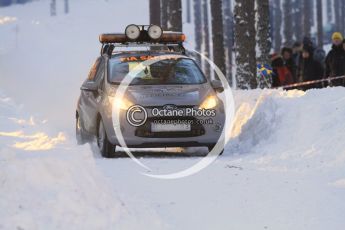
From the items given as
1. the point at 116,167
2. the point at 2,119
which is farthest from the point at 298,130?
the point at 2,119

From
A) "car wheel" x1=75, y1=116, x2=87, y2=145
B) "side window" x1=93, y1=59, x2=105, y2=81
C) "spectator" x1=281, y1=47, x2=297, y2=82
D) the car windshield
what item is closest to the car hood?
the car windshield

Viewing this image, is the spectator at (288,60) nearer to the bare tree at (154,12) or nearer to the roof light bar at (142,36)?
the bare tree at (154,12)

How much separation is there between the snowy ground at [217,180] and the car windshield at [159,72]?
3.86 ft

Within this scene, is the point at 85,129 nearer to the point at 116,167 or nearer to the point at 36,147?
the point at 36,147

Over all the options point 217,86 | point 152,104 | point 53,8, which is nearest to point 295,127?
point 217,86

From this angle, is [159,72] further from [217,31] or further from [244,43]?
[217,31]

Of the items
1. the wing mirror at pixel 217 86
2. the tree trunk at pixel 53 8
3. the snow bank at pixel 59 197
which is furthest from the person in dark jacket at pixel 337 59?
the tree trunk at pixel 53 8

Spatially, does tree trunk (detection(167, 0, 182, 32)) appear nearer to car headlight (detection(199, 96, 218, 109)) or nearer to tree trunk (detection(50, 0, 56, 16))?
car headlight (detection(199, 96, 218, 109))

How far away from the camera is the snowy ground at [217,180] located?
17.8ft

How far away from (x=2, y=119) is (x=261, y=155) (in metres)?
A: 8.10

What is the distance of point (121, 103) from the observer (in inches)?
394

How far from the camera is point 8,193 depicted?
17.6 ft

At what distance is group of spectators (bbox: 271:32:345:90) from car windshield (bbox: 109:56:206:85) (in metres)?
5.13

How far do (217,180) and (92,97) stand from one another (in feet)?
12.5
